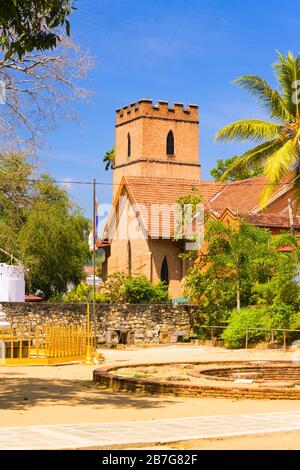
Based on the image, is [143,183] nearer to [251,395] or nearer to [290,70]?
[290,70]

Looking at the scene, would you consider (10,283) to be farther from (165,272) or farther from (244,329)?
(165,272)

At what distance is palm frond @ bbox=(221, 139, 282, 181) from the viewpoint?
34219 mm

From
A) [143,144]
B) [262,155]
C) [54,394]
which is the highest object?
[143,144]

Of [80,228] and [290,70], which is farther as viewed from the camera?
[80,228]

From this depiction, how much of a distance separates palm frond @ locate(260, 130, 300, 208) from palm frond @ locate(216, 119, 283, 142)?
79cm

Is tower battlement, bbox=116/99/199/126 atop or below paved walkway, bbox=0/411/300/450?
atop

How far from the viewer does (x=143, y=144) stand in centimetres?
8019

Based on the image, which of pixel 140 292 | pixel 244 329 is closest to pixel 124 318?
pixel 140 292

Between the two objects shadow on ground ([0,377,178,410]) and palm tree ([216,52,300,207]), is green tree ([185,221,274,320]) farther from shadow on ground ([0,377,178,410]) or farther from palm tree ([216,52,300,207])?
shadow on ground ([0,377,178,410])

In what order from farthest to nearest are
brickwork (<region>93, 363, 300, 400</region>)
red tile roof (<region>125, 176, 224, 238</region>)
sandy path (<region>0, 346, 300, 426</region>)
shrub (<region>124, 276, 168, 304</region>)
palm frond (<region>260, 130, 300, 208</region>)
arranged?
red tile roof (<region>125, 176, 224, 238</region>), shrub (<region>124, 276, 168, 304</region>), palm frond (<region>260, 130, 300, 208</region>), brickwork (<region>93, 363, 300, 400</region>), sandy path (<region>0, 346, 300, 426</region>)

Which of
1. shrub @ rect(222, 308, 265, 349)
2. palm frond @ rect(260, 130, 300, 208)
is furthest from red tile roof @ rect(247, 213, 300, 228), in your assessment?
shrub @ rect(222, 308, 265, 349)
